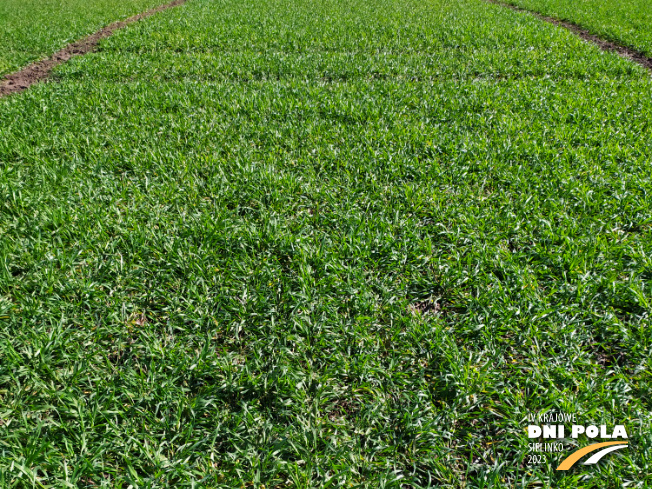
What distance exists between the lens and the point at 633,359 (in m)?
2.38

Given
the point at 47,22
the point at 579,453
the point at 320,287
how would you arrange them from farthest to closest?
the point at 47,22 < the point at 320,287 < the point at 579,453

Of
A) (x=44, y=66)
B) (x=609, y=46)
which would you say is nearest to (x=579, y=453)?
(x=44, y=66)

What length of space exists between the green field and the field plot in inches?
221

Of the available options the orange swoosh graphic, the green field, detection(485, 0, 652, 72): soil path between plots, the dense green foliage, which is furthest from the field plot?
the green field

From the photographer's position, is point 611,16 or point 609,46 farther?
point 611,16

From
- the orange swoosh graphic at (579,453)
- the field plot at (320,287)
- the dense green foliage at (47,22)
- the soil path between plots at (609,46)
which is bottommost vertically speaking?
the orange swoosh graphic at (579,453)

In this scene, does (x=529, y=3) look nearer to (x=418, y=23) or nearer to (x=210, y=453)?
(x=418, y=23)

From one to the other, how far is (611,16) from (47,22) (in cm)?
1900

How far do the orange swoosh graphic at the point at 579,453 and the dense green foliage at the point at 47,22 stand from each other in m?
11.8

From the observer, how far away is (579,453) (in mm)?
1915

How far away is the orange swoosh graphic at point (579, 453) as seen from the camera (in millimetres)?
1879

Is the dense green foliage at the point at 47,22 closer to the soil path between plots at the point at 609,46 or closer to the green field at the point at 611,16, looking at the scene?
the soil path between plots at the point at 609,46

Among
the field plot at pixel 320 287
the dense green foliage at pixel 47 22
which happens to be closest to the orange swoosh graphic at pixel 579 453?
the field plot at pixel 320 287

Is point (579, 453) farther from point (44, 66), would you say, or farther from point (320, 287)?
Result: point (44, 66)
